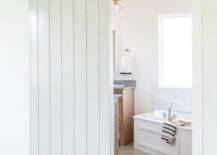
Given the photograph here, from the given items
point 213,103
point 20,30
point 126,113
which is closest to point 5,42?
point 20,30

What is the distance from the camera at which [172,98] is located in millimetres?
5305

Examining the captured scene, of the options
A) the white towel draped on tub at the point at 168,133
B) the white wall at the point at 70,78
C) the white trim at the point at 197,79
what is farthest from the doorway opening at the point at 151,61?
the white trim at the point at 197,79

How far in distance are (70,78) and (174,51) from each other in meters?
3.96

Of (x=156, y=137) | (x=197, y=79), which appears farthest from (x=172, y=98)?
(x=197, y=79)

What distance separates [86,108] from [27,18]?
98 centimetres

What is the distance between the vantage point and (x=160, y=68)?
5.59 m

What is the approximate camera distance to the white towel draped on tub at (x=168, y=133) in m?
4.00

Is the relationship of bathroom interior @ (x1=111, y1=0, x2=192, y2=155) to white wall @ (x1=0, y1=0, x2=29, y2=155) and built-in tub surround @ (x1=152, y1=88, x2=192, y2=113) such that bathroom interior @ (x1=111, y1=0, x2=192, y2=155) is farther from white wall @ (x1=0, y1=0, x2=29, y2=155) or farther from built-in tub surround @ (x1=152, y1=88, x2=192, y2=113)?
white wall @ (x1=0, y1=0, x2=29, y2=155)

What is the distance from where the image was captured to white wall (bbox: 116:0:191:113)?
5574 mm

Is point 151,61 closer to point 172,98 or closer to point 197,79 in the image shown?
point 172,98

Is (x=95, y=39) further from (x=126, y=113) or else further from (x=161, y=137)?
(x=126, y=113)

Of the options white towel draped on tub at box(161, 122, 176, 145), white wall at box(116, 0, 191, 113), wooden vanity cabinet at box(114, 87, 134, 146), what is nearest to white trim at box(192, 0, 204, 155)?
white towel draped on tub at box(161, 122, 176, 145)

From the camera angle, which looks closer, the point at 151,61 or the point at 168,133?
the point at 168,133

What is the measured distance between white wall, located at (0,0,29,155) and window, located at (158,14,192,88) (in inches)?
141
